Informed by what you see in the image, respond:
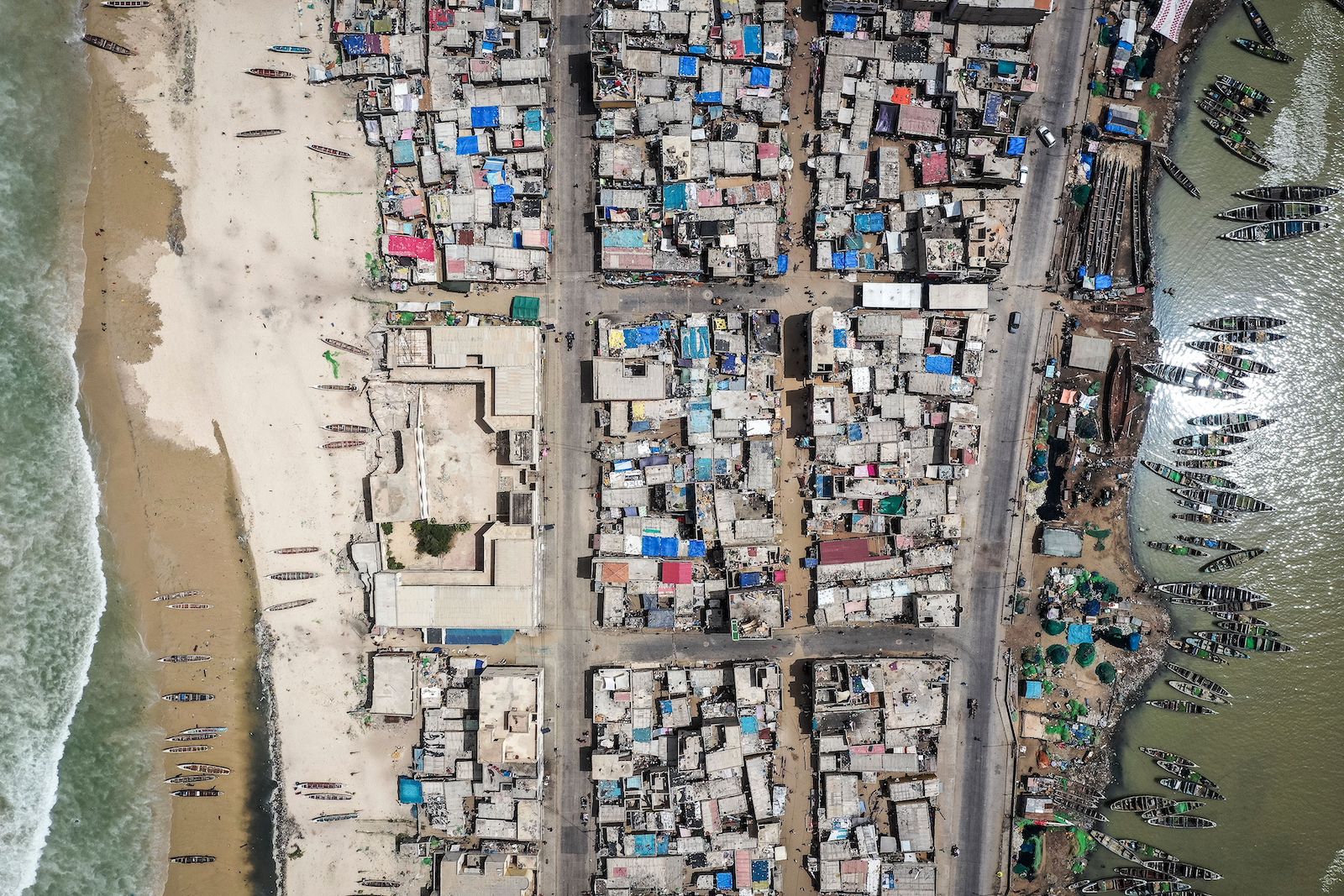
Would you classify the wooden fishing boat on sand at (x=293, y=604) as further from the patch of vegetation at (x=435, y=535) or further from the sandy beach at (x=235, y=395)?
the patch of vegetation at (x=435, y=535)

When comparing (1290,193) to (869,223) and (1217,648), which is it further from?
(1217,648)

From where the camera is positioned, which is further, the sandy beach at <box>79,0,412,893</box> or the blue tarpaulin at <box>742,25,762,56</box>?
the sandy beach at <box>79,0,412,893</box>

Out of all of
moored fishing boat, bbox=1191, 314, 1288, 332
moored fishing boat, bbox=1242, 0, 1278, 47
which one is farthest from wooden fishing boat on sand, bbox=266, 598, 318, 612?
moored fishing boat, bbox=1242, 0, 1278, 47

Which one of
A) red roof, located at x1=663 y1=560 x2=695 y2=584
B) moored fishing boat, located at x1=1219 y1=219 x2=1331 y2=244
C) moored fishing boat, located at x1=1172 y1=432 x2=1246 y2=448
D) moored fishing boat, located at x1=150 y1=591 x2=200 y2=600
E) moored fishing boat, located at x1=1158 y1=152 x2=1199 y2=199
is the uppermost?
moored fishing boat, located at x1=1158 y1=152 x2=1199 y2=199

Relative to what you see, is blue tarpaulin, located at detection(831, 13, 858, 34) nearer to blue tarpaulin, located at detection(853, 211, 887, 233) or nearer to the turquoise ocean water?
blue tarpaulin, located at detection(853, 211, 887, 233)

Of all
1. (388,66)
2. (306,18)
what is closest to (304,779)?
(388,66)

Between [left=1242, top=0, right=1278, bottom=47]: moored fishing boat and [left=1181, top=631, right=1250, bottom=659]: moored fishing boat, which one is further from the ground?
[left=1242, top=0, right=1278, bottom=47]: moored fishing boat
